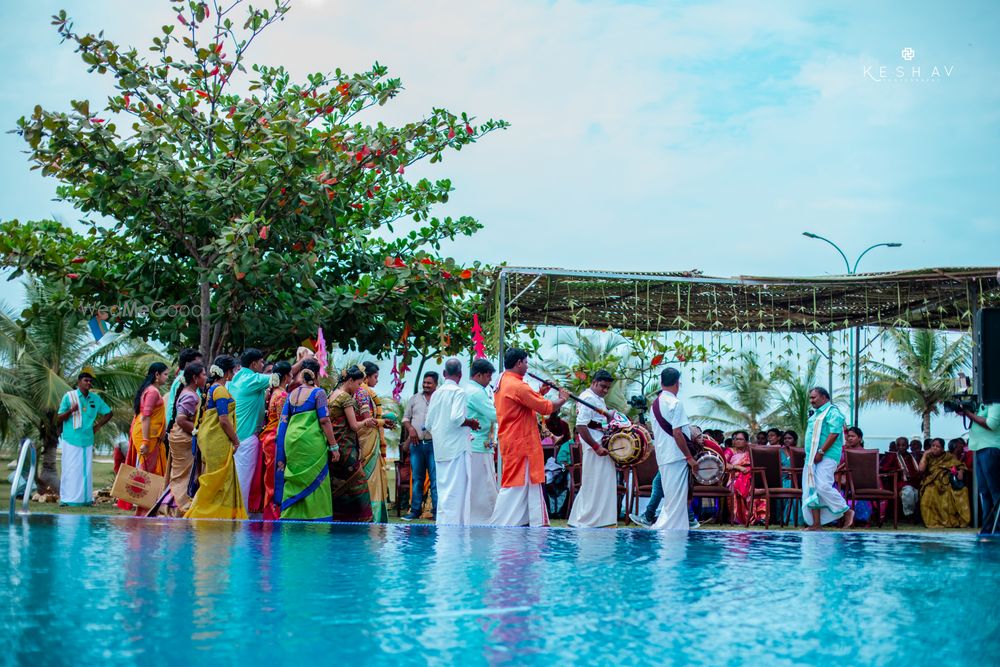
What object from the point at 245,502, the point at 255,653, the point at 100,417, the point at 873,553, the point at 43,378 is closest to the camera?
the point at 255,653

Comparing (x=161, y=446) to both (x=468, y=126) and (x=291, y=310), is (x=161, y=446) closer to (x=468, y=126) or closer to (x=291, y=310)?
(x=291, y=310)

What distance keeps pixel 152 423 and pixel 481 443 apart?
396cm

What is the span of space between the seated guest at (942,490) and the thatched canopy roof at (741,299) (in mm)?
1836

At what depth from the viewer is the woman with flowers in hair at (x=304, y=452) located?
909cm

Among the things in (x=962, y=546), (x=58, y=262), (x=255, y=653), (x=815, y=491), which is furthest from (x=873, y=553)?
(x=58, y=262)

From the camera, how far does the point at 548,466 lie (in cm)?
1323

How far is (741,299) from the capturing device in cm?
1441

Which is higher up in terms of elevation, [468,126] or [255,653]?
[468,126]

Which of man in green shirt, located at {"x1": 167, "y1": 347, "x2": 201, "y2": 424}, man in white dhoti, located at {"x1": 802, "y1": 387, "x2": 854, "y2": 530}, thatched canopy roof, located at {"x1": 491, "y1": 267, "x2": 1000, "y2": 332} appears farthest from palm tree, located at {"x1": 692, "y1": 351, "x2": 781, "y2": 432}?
man in green shirt, located at {"x1": 167, "y1": 347, "x2": 201, "y2": 424}

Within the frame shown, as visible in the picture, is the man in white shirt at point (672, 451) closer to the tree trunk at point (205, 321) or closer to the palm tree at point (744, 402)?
the tree trunk at point (205, 321)

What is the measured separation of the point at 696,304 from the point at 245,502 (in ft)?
24.6

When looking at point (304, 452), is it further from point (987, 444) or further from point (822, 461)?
point (987, 444)

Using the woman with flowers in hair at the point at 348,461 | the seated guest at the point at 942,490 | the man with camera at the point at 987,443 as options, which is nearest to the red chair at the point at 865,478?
the seated guest at the point at 942,490

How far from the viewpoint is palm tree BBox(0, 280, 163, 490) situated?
70.0 feet
